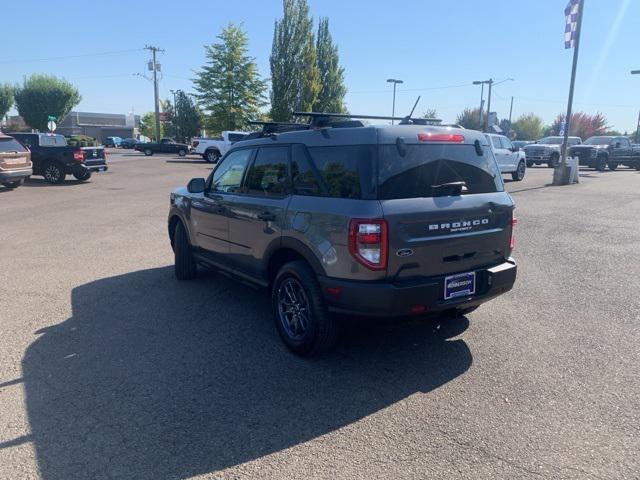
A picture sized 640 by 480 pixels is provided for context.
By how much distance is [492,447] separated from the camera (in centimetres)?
294

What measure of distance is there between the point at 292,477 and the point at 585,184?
20779 mm

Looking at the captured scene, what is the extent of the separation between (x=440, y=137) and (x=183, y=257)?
3.77 m

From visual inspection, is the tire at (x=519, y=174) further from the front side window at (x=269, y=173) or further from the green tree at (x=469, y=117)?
the green tree at (x=469, y=117)

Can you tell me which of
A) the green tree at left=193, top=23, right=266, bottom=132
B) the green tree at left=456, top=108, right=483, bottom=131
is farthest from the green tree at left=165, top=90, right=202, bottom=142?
the green tree at left=456, top=108, right=483, bottom=131

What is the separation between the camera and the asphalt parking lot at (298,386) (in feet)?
9.29

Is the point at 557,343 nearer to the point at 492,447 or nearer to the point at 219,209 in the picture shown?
the point at 492,447

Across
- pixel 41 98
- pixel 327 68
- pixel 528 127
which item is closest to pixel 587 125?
pixel 528 127

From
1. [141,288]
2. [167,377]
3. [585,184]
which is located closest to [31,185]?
[141,288]

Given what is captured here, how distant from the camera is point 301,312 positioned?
13.6ft

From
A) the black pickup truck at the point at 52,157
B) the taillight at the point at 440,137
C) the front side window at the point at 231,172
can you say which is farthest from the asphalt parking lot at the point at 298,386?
the black pickup truck at the point at 52,157

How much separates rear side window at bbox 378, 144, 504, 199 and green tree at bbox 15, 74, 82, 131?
73282mm

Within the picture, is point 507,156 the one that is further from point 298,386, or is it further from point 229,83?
point 229,83

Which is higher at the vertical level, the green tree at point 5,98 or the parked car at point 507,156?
the green tree at point 5,98

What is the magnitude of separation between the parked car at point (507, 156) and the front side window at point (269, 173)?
53.8 feet
